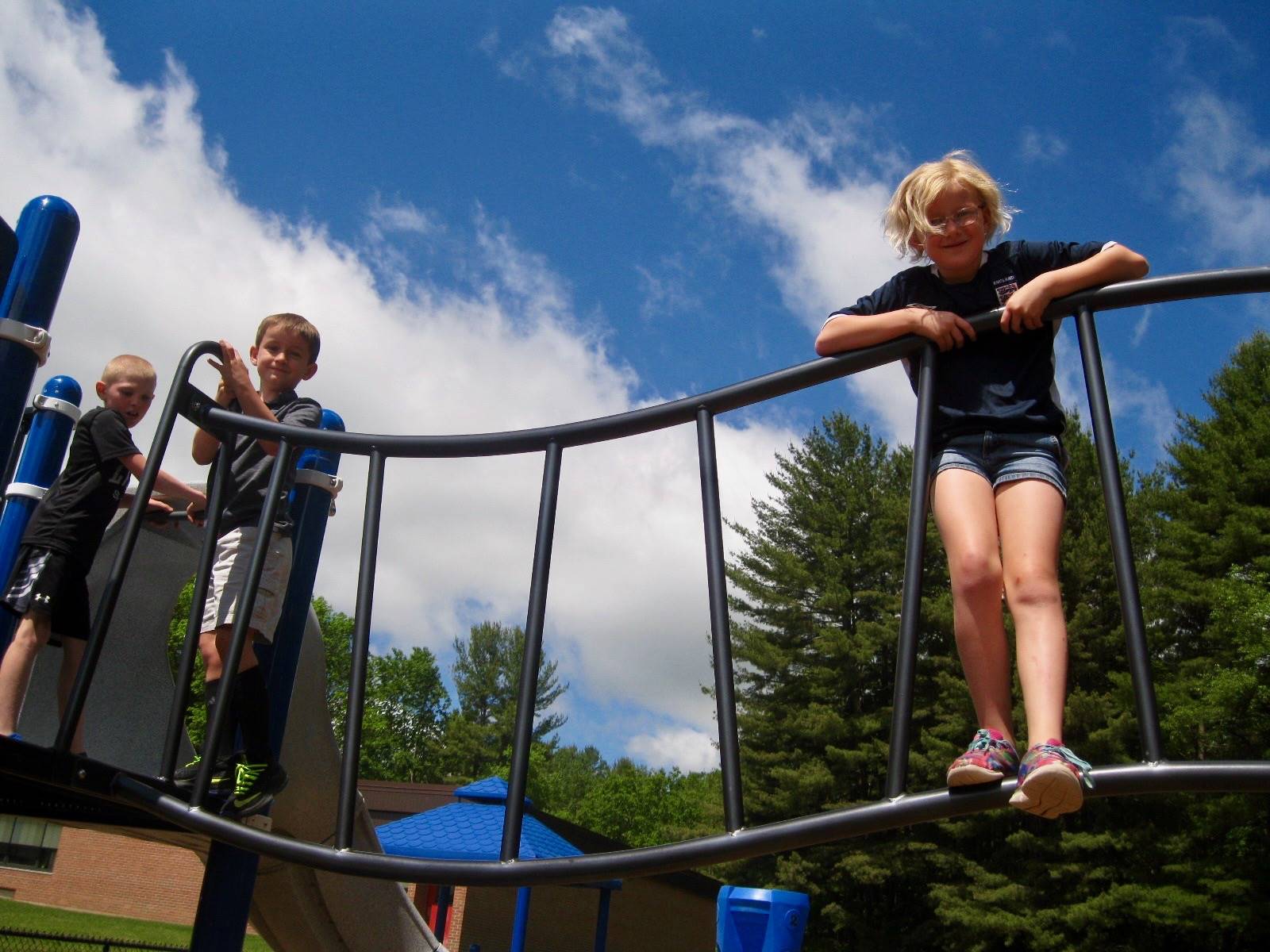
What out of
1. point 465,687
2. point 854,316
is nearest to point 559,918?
point 854,316

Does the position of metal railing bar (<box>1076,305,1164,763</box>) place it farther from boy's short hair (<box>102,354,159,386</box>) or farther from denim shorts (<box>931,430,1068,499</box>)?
boy's short hair (<box>102,354,159,386</box>)

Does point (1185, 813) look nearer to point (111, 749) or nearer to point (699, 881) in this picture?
point (699, 881)

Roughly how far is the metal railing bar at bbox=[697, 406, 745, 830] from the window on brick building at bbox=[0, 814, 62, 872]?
3123 cm

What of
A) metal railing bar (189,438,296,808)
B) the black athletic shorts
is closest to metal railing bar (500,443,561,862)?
metal railing bar (189,438,296,808)

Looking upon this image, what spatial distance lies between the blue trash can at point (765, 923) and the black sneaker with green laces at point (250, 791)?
4.48m

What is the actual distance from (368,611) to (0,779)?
1.38 metres

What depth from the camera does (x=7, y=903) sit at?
26.3 metres

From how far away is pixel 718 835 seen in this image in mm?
1620

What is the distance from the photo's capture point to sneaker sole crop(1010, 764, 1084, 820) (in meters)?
1.43

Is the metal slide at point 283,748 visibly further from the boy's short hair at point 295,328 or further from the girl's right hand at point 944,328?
the girl's right hand at point 944,328

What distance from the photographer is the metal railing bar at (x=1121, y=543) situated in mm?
1487

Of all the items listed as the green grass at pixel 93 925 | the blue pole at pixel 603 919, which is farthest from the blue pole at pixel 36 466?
the green grass at pixel 93 925

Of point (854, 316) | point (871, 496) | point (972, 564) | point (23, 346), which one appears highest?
point (871, 496)

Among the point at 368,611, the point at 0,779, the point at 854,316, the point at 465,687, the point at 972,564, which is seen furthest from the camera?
the point at 465,687
